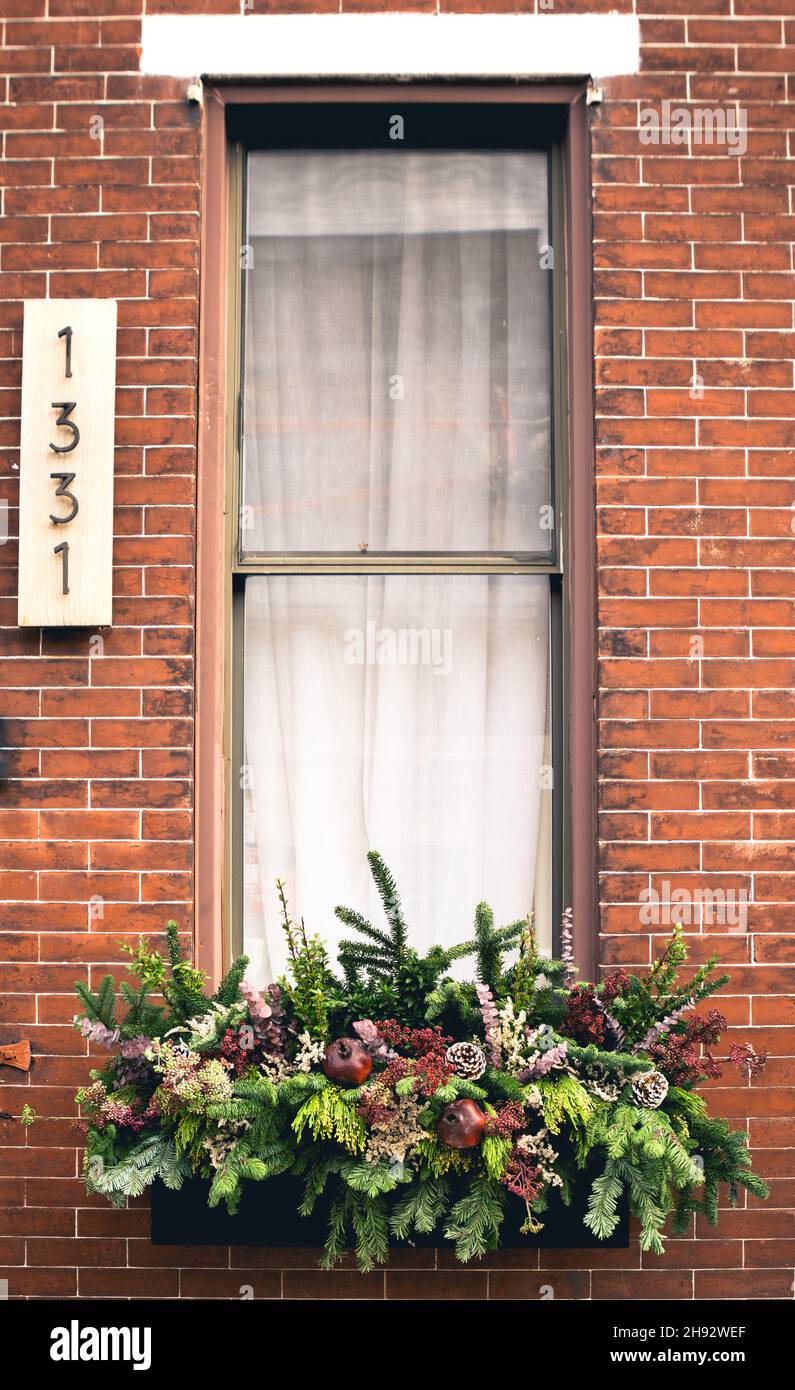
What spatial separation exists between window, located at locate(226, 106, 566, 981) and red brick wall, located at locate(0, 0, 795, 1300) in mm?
262

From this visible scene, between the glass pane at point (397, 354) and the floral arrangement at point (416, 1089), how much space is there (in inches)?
50.3

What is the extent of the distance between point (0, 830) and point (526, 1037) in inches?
64.9

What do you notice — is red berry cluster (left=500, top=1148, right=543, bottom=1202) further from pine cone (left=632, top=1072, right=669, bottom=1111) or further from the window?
the window

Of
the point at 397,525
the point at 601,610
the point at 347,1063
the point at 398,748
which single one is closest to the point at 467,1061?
the point at 347,1063

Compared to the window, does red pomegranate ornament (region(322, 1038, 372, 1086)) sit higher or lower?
lower

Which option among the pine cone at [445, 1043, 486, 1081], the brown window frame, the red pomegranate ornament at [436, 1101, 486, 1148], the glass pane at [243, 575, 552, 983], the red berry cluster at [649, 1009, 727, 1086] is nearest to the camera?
the red pomegranate ornament at [436, 1101, 486, 1148]

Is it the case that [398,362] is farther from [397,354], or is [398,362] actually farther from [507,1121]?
[507,1121]

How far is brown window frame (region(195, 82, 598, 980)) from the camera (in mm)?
3881

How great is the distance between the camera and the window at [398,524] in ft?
13.2

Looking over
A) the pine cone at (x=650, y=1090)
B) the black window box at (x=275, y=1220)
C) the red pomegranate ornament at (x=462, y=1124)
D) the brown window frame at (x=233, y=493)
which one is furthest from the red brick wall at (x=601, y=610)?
the red pomegranate ornament at (x=462, y=1124)

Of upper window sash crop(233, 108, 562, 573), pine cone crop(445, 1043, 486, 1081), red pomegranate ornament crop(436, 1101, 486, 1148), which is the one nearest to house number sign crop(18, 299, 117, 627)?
upper window sash crop(233, 108, 562, 573)

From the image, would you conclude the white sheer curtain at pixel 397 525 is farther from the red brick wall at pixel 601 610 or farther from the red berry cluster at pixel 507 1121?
the red berry cluster at pixel 507 1121
